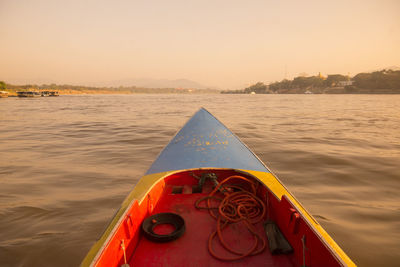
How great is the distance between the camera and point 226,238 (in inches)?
97.3

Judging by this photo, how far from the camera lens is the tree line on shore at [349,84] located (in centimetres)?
6831

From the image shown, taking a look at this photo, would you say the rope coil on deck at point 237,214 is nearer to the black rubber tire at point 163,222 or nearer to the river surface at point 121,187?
the black rubber tire at point 163,222

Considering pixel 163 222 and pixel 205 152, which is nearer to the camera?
pixel 163 222

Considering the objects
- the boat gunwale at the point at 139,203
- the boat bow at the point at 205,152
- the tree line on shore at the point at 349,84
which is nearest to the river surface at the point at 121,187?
the boat gunwale at the point at 139,203

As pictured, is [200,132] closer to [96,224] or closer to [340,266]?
[96,224]

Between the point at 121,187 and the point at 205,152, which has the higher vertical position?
the point at 205,152

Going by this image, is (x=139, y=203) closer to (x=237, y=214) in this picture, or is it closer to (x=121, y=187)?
(x=237, y=214)

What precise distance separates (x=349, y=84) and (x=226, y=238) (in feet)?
352

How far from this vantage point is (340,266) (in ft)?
4.82

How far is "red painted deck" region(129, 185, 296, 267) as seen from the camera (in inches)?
83.1

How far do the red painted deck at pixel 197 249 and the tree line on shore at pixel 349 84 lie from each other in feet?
291

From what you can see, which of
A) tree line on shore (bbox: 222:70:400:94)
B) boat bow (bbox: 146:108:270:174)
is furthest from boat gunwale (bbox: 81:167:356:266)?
tree line on shore (bbox: 222:70:400:94)

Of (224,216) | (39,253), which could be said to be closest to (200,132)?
(224,216)

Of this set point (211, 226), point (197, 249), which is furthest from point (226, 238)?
point (197, 249)
